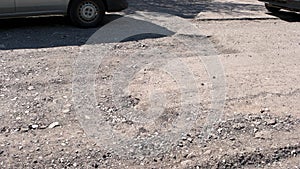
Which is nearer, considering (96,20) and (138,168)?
(138,168)

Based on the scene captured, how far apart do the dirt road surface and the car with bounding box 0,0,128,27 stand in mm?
266

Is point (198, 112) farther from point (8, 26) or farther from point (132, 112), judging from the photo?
point (8, 26)

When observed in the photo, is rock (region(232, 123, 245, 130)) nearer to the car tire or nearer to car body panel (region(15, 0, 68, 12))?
the car tire

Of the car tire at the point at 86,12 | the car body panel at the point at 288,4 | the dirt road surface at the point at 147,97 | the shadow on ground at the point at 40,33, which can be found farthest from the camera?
the car body panel at the point at 288,4

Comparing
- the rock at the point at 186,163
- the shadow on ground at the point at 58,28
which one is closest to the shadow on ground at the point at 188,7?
the shadow on ground at the point at 58,28

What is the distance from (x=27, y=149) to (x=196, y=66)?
299 centimetres

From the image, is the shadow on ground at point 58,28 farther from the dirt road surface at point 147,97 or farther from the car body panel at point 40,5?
the car body panel at point 40,5

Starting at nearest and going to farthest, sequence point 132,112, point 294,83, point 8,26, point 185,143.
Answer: point 185,143 < point 132,112 < point 294,83 < point 8,26

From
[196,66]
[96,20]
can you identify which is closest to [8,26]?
[96,20]

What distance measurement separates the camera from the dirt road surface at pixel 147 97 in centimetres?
335

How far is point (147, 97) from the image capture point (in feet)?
14.6

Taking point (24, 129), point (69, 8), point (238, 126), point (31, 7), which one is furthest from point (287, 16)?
point (24, 129)

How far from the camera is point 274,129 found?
3.81 metres

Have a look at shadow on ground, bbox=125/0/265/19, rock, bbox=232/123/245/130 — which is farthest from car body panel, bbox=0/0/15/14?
rock, bbox=232/123/245/130
